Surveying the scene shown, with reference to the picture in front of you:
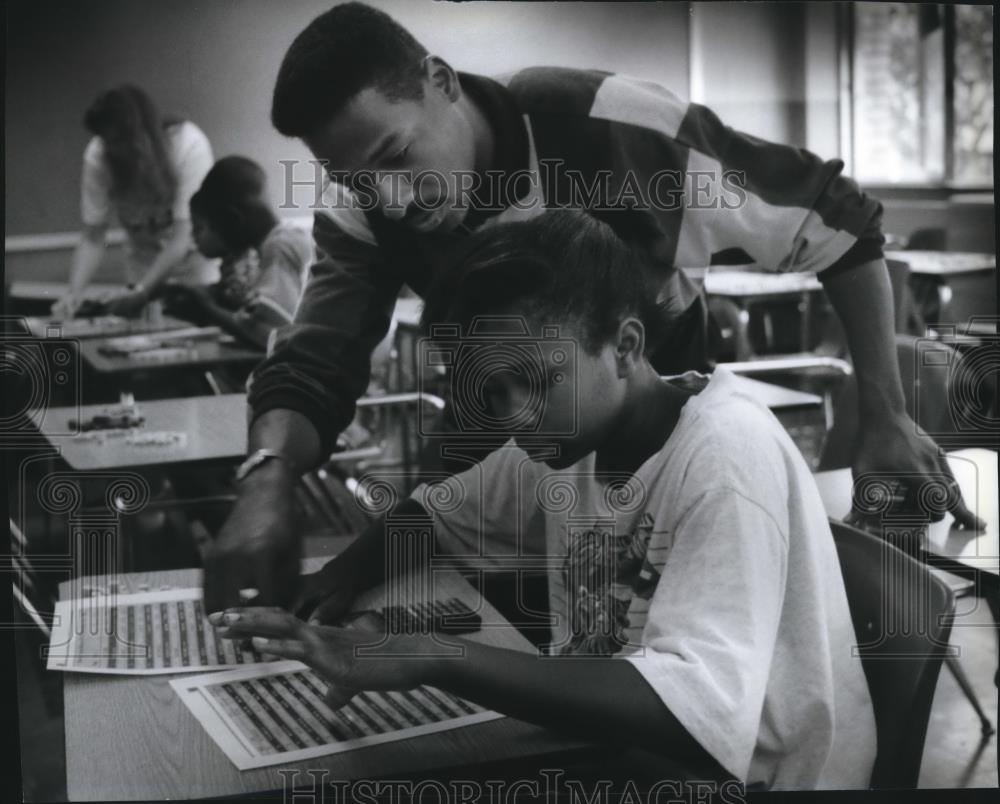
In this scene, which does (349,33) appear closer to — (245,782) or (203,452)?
(203,452)

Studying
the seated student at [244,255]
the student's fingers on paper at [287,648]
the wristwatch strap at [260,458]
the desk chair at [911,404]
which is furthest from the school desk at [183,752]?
the desk chair at [911,404]

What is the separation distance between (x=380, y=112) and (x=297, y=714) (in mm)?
886

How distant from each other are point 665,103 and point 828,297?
1.38ft

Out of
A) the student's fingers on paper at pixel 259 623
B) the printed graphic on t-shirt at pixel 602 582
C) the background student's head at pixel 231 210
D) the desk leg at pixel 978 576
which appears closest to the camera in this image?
the student's fingers on paper at pixel 259 623

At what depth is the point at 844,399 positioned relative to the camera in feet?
6.48

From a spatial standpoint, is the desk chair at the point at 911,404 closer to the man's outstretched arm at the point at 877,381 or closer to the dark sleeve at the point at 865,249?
the man's outstretched arm at the point at 877,381

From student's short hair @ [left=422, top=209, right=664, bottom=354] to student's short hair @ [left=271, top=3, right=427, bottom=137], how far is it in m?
0.28

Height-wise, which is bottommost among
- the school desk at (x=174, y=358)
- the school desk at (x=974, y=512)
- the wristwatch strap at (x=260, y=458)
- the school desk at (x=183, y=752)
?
the school desk at (x=183, y=752)

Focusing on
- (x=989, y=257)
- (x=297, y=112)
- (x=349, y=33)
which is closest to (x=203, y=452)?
(x=297, y=112)

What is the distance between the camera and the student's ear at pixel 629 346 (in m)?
1.70

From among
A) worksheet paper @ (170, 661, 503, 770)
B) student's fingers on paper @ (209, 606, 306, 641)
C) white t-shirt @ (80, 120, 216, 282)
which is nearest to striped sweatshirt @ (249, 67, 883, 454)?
white t-shirt @ (80, 120, 216, 282)

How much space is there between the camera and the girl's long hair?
6.04 feet

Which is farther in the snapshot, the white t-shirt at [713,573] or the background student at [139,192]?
the background student at [139,192]

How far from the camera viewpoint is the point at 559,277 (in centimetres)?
169
